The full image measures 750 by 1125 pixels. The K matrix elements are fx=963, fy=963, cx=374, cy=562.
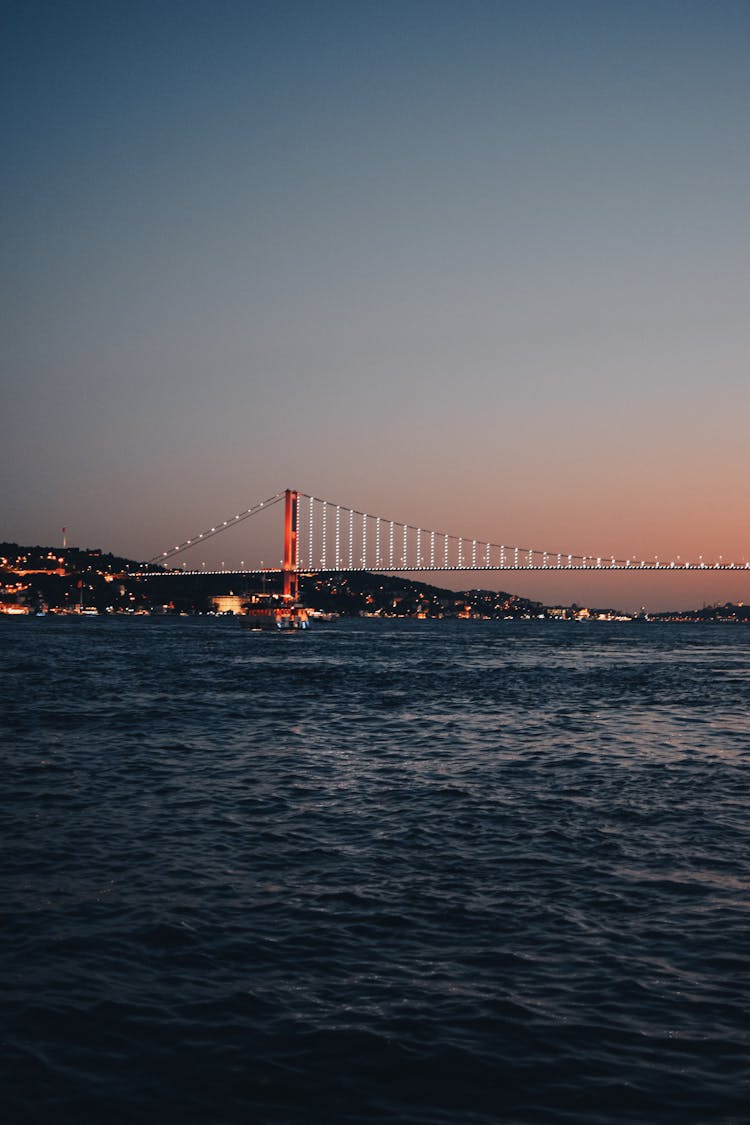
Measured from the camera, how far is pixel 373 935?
7266 millimetres

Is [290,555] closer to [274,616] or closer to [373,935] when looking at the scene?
[274,616]

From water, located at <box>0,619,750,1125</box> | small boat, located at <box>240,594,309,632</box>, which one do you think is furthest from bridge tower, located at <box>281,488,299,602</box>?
water, located at <box>0,619,750,1125</box>

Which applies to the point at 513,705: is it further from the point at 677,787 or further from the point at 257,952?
the point at 257,952

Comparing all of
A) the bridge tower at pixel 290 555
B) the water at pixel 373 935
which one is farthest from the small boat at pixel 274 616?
the water at pixel 373 935

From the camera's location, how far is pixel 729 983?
636 centimetres

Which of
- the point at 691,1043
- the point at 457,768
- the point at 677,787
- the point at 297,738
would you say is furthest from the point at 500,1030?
the point at 297,738

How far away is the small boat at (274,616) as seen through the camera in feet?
375

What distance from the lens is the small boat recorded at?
114m

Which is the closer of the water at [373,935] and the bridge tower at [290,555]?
the water at [373,935]

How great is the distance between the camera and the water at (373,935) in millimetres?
4980

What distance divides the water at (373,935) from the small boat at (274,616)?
316ft

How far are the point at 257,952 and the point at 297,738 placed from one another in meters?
12.9

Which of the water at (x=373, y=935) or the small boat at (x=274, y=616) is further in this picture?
the small boat at (x=274, y=616)

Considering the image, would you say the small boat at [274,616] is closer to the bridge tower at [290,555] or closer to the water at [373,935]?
the bridge tower at [290,555]
